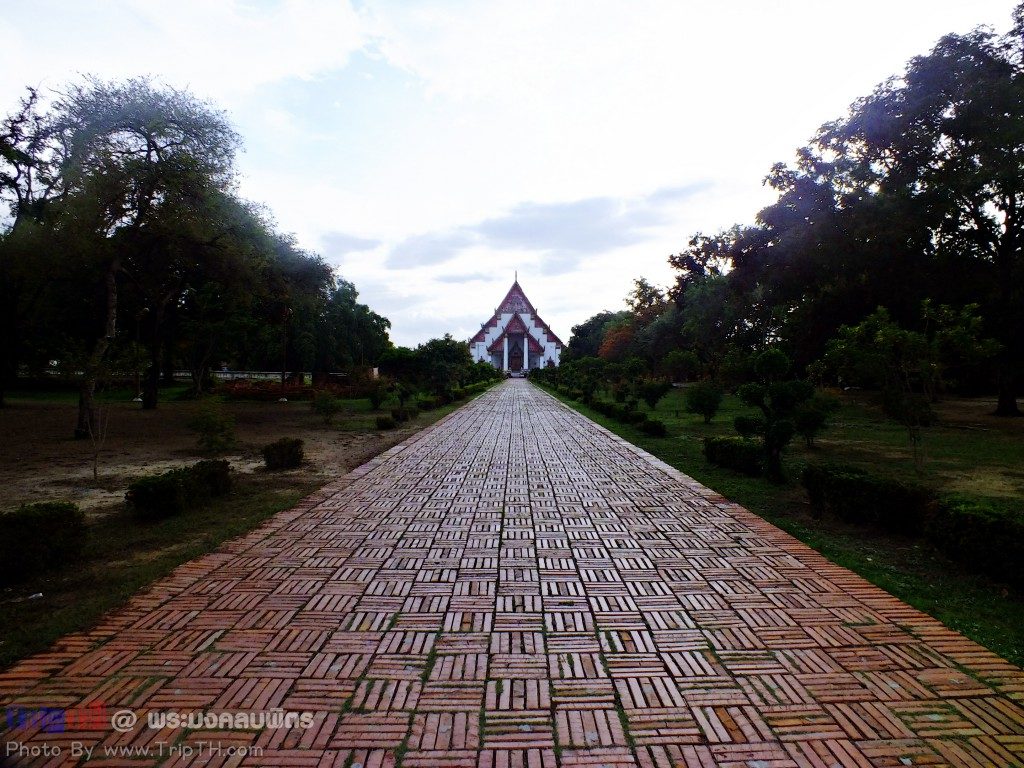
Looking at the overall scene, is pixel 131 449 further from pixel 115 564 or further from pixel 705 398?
pixel 705 398

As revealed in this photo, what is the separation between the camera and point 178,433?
44.2 ft

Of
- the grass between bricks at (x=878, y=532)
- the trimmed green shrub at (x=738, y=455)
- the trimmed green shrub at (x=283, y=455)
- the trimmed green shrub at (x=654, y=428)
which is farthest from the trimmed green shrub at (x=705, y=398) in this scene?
the trimmed green shrub at (x=283, y=455)

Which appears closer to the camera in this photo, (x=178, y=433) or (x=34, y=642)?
(x=34, y=642)

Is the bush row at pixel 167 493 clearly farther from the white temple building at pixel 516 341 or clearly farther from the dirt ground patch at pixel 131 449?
the white temple building at pixel 516 341

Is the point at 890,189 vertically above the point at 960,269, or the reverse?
the point at 890,189

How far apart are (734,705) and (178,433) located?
47.2 feet

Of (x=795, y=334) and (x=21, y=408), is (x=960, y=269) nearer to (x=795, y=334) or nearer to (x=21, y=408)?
(x=795, y=334)

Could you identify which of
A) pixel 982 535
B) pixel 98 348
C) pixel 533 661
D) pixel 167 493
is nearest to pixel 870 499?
pixel 982 535

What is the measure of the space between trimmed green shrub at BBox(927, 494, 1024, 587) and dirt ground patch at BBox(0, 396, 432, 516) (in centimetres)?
682

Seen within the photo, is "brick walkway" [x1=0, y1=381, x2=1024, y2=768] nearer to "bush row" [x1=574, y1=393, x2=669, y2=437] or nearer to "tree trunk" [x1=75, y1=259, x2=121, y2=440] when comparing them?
"tree trunk" [x1=75, y1=259, x2=121, y2=440]

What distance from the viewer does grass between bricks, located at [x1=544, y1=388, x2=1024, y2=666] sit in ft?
11.3

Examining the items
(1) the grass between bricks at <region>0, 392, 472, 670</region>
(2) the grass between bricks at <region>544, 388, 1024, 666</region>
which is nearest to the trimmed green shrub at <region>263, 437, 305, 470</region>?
(1) the grass between bricks at <region>0, 392, 472, 670</region>

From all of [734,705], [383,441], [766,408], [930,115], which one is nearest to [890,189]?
[930,115]

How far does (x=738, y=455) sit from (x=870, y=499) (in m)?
2.90
